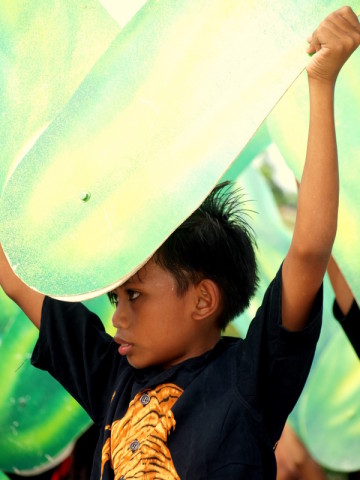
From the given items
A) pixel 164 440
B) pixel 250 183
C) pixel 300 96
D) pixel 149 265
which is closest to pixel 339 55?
pixel 300 96

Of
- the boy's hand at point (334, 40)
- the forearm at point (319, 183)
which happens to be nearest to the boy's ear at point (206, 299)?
the forearm at point (319, 183)

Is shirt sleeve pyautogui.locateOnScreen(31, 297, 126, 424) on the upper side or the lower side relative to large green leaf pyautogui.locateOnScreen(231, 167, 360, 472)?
upper

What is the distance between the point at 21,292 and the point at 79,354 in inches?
6.1

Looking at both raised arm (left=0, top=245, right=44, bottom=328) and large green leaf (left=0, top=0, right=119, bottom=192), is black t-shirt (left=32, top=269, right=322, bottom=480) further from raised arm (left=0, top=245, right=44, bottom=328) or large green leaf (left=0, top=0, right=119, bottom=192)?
large green leaf (left=0, top=0, right=119, bottom=192)

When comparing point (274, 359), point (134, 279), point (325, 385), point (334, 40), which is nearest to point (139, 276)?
point (134, 279)

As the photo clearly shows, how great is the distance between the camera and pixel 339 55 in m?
1.08

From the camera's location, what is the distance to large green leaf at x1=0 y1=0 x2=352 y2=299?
44.3 inches

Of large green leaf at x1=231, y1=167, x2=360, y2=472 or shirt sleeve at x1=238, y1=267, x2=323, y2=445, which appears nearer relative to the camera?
shirt sleeve at x1=238, y1=267, x2=323, y2=445

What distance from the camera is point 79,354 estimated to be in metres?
1.50

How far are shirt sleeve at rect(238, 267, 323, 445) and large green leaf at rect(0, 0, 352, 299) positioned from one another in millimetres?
198

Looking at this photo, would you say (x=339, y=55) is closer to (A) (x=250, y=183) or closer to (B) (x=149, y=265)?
(B) (x=149, y=265)

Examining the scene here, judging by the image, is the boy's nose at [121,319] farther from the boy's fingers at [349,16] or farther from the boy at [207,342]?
the boy's fingers at [349,16]

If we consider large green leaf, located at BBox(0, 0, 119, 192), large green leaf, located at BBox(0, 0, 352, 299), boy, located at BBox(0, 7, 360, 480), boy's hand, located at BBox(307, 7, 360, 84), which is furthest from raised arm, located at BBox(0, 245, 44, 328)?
boy's hand, located at BBox(307, 7, 360, 84)

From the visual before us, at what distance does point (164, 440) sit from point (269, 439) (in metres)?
0.14
